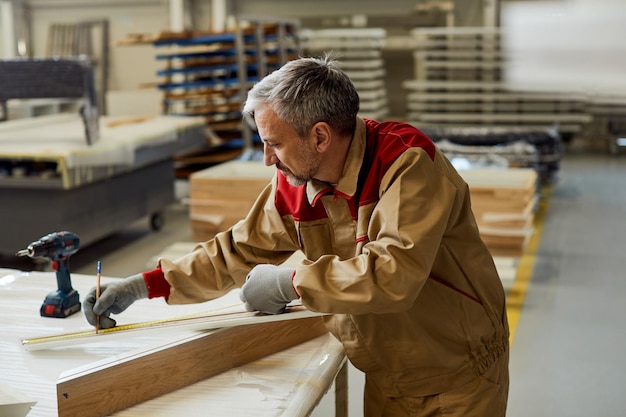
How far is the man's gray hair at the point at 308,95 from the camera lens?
185 centimetres

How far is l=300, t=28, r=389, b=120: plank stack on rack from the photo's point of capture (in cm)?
1155

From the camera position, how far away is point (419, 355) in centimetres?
202

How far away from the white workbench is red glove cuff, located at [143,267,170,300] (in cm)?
14

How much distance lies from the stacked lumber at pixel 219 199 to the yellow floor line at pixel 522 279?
6.97 feet

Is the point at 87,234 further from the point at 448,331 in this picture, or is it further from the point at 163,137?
the point at 448,331

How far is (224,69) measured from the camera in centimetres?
912

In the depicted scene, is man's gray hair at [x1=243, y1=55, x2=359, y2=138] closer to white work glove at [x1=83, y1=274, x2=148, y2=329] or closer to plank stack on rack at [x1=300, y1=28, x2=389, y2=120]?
white work glove at [x1=83, y1=274, x2=148, y2=329]

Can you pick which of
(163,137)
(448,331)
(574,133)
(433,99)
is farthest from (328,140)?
(574,133)

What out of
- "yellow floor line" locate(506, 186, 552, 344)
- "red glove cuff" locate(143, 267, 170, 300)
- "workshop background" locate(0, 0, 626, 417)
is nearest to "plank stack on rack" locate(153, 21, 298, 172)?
"workshop background" locate(0, 0, 626, 417)

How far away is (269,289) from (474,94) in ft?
34.6

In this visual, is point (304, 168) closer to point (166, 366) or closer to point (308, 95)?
point (308, 95)

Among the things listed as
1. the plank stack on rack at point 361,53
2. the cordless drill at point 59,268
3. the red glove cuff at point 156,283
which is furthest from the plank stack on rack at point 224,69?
the red glove cuff at point 156,283

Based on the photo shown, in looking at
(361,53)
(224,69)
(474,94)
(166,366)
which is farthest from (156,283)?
(474,94)

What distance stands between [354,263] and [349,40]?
1051 centimetres
